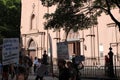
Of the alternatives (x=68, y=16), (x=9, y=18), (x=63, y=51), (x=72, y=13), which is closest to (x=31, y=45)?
(x=9, y=18)

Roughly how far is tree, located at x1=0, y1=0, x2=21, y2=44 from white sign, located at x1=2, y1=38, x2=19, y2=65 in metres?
44.7

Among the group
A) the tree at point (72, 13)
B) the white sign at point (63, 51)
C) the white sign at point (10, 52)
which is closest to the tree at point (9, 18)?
the tree at point (72, 13)

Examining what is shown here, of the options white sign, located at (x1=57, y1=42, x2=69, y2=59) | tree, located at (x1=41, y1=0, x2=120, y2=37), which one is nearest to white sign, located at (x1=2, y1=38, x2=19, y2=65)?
white sign, located at (x1=57, y1=42, x2=69, y2=59)

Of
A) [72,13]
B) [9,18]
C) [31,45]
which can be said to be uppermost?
[9,18]

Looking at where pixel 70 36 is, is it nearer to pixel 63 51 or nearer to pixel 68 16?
pixel 68 16

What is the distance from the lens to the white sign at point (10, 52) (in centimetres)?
1487

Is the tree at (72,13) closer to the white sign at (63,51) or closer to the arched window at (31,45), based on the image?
the white sign at (63,51)

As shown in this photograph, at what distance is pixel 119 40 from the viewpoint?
1511 inches

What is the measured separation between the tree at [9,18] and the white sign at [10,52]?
44.7 m

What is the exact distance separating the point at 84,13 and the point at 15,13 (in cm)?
3710

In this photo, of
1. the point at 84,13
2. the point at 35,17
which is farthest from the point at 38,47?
the point at 84,13

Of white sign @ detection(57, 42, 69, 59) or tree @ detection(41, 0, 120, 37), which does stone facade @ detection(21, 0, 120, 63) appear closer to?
tree @ detection(41, 0, 120, 37)

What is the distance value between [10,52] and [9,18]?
1858 inches

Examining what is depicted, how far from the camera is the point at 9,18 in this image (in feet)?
202
